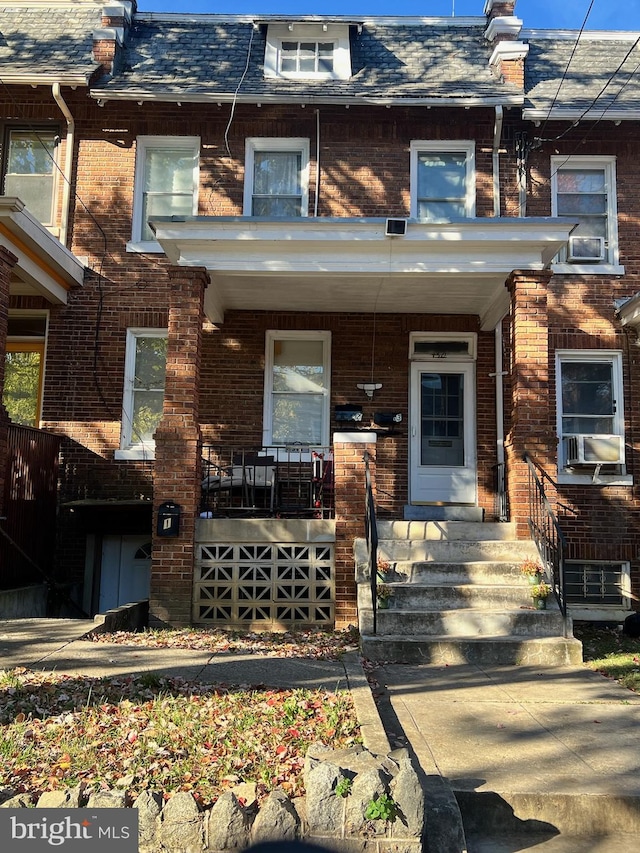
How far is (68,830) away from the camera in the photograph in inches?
127

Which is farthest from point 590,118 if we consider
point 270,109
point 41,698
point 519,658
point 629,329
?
point 41,698

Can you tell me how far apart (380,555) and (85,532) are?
14.8ft

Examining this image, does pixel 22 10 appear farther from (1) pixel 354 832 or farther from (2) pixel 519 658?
(1) pixel 354 832

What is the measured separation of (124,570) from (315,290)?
4.79m

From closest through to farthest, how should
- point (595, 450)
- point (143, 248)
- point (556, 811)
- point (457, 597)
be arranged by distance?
point (556, 811) < point (457, 597) < point (595, 450) < point (143, 248)

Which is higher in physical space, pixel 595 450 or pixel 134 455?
pixel 595 450

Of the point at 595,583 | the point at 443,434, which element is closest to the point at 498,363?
the point at 443,434

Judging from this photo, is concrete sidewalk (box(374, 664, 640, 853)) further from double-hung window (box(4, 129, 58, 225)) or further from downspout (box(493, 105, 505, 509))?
double-hung window (box(4, 129, 58, 225))

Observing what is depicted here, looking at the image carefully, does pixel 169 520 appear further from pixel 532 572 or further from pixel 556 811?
pixel 556 811

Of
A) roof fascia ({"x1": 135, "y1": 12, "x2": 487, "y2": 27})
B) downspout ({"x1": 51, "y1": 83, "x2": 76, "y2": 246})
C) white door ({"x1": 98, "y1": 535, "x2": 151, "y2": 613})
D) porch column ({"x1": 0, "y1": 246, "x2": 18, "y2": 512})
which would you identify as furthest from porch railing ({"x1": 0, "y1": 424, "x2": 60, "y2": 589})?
roof fascia ({"x1": 135, "y1": 12, "x2": 487, "y2": 27})

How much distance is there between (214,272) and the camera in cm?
922

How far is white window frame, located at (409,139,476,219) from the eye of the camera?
38.1ft

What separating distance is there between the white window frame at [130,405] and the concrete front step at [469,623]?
191 inches

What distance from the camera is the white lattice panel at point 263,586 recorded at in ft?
28.2
